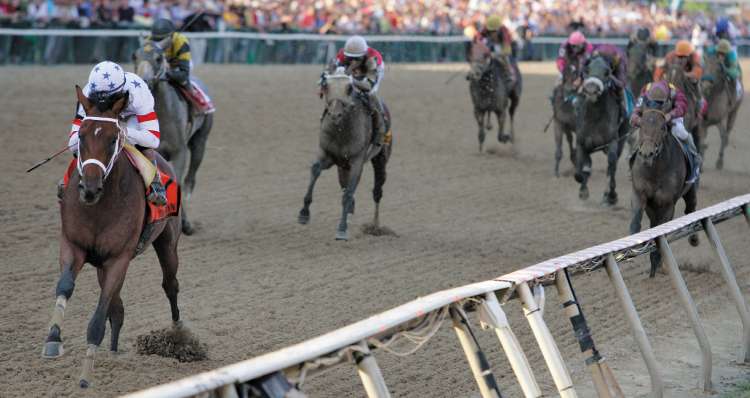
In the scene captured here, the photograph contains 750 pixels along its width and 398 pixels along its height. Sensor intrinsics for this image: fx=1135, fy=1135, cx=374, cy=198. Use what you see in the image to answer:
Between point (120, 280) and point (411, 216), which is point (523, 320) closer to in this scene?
point (120, 280)

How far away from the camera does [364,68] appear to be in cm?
1166

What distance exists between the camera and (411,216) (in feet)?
42.7

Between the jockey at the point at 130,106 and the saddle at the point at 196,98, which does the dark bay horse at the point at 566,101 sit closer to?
the saddle at the point at 196,98

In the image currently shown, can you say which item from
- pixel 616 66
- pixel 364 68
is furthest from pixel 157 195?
pixel 616 66

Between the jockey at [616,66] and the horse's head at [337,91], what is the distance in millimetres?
4437

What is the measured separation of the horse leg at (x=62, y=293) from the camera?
5977 millimetres

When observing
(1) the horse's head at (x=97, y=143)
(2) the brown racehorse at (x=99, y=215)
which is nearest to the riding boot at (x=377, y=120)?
(2) the brown racehorse at (x=99, y=215)

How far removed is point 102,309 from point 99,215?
0.53 m

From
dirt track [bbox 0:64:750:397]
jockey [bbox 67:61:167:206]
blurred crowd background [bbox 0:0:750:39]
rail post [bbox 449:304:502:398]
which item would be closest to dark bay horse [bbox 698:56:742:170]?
dirt track [bbox 0:64:750:397]

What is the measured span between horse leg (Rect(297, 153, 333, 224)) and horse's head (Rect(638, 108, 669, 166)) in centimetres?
339

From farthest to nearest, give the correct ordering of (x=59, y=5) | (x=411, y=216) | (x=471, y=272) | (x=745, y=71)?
(x=745, y=71) < (x=59, y=5) < (x=411, y=216) < (x=471, y=272)

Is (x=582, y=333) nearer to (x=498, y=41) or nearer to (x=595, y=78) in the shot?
(x=595, y=78)

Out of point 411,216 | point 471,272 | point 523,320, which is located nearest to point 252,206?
point 411,216

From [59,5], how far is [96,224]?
55.2ft
